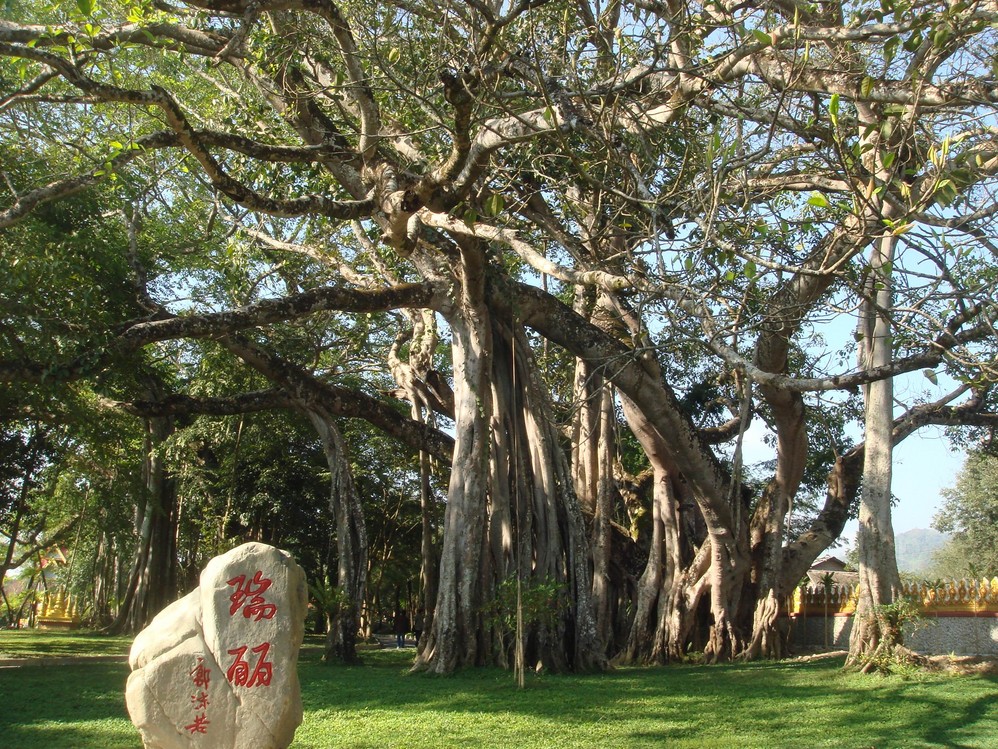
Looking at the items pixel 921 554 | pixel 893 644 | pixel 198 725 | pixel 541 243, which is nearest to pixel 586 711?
pixel 198 725

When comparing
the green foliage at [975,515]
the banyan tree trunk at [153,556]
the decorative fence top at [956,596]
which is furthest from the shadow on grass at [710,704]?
the green foliage at [975,515]

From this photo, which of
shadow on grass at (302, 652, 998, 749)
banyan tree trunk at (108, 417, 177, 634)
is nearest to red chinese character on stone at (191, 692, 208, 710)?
shadow on grass at (302, 652, 998, 749)

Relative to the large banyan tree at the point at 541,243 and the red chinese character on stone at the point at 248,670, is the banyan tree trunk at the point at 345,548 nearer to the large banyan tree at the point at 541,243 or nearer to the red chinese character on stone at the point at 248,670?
the large banyan tree at the point at 541,243

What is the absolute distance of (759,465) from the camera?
16.9 metres

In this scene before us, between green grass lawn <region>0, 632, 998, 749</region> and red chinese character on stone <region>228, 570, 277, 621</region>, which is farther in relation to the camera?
green grass lawn <region>0, 632, 998, 749</region>

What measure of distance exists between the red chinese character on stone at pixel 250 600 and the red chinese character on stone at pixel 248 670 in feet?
0.54

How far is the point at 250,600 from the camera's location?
5012 mm

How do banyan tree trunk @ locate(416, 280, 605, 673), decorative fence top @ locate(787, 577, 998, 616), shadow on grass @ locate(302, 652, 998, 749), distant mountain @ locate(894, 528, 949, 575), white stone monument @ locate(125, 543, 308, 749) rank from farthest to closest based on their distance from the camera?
distant mountain @ locate(894, 528, 949, 575) → decorative fence top @ locate(787, 577, 998, 616) → banyan tree trunk @ locate(416, 280, 605, 673) → shadow on grass @ locate(302, 652, 998, 749) → white stone monument @ locate(125, 543, 308, 749)

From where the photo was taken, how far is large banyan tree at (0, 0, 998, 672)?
596 cm

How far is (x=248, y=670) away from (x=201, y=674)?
0.24 metres

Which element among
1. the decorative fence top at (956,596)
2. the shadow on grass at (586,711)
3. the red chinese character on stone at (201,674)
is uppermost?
the decorative fence top at (956,596)

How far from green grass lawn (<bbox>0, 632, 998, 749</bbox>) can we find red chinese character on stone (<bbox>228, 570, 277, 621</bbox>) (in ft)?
4.07

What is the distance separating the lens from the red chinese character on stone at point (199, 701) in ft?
15.9

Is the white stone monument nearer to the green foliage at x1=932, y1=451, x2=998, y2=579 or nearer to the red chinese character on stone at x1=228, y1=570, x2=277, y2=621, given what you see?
the red chinese character on stone at x1=228, y1=570, x2=277, y2=621
